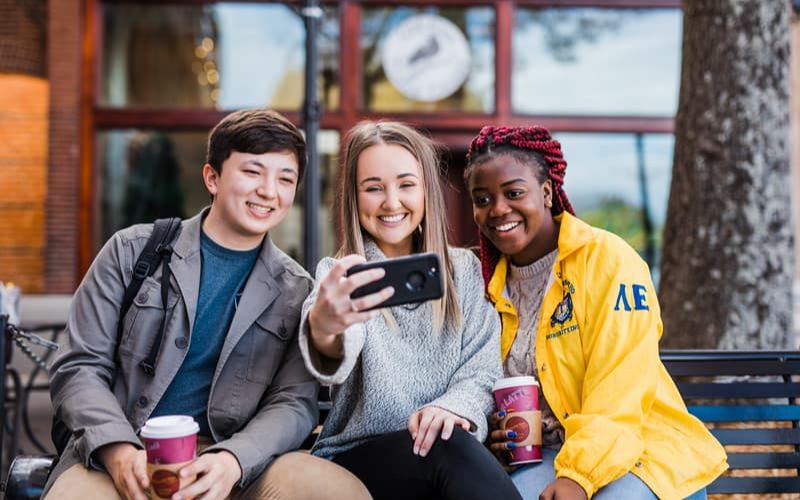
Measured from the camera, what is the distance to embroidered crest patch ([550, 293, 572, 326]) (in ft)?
9.55

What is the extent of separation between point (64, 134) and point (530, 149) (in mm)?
7796

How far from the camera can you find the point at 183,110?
961 centimetres

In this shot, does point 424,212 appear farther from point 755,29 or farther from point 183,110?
point 183,110

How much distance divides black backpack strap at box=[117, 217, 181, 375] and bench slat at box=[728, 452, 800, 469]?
2354mm

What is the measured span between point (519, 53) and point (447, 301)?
24.7ft

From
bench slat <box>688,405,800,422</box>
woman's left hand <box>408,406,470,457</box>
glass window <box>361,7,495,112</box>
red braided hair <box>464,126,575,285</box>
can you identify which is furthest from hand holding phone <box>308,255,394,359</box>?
glass window <box>361,7,495,112</box>

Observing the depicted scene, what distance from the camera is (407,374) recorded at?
283 centimetres

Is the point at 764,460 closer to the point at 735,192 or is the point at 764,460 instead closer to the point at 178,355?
the point at 735,192

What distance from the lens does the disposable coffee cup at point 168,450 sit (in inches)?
86.8

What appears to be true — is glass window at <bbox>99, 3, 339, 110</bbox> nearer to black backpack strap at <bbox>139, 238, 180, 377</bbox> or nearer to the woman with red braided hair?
the woman with red braided hair

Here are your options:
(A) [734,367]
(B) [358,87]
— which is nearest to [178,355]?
(A) [734,367]

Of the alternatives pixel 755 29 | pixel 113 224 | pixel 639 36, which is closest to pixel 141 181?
pixel 113 224

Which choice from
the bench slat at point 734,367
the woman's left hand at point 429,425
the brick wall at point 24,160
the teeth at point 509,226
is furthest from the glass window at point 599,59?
the woman's left hand at point 429,425

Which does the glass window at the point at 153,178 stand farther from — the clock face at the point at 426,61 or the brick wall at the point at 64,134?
the clock face at the point at 426,61
